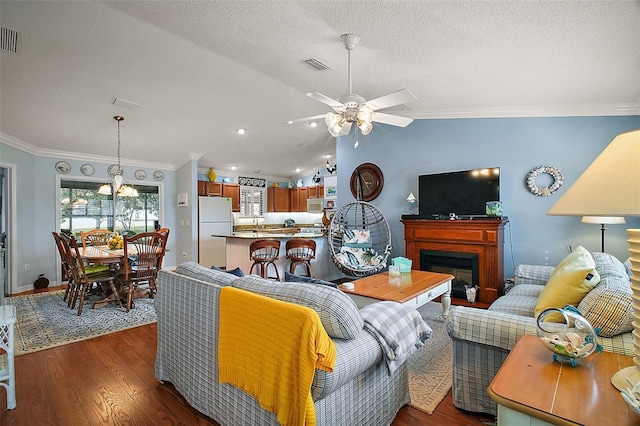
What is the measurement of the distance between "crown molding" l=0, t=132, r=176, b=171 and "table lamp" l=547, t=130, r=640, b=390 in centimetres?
647

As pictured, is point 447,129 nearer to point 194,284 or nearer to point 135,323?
point 194,284

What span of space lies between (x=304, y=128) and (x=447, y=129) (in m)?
2.59

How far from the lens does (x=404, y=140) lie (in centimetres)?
517

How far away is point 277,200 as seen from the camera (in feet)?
29.3

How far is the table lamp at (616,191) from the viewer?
852mm

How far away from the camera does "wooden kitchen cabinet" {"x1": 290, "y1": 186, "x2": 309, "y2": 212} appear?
8.90 metres

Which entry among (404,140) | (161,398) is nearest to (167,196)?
(404,140)

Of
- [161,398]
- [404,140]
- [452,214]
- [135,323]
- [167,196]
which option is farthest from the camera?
[167,196]

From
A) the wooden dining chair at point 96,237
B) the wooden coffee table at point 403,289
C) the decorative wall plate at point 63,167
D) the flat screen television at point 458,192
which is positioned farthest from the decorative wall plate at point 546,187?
the decorative wall plate at point 63,167

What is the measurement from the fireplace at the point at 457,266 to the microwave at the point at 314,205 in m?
4.19

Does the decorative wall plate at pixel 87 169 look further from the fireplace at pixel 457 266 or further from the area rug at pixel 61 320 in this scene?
the fireplace at pixel 457 266

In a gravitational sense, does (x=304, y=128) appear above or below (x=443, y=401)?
above

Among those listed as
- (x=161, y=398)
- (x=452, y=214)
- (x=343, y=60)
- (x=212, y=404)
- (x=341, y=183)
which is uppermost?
(x=343, y=60)

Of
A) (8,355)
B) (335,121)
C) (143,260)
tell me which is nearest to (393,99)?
(335,121)
